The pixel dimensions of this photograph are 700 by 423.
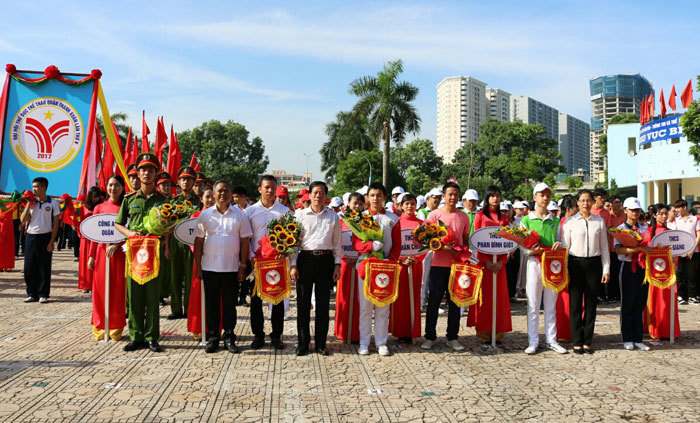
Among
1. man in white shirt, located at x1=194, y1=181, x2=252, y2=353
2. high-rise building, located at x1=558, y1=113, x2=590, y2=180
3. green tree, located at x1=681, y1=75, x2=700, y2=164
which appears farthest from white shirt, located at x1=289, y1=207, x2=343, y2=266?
high-rise building, located at x1=558, y1=113, x2=590, y2=180

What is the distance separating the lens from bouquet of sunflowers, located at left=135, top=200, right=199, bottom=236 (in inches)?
261

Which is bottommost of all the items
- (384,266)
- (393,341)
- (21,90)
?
(393,341)

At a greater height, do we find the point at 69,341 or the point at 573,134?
the point at 573,134

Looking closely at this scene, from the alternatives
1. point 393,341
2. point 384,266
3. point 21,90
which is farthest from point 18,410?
point 21,90

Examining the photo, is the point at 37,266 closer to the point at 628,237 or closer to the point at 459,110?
the point at 628,237

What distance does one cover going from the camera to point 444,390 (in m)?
5.36

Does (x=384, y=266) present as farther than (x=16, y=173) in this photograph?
No

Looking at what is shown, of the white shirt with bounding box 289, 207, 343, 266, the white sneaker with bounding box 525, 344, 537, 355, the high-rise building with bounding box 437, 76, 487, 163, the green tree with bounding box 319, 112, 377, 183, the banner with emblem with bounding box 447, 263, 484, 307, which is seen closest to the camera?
the white shirt with bounding box 289, 207, 343, 266

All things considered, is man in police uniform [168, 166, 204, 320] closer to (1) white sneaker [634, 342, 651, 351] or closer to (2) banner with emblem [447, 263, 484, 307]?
(2) banner with emblem [447, 263, 484, 307]

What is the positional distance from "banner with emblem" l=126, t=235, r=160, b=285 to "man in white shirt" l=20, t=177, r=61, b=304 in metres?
4.42

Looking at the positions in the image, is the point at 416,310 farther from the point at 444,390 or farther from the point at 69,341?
the point at 69,341

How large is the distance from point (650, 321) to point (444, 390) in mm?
4126

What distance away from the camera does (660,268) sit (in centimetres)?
761

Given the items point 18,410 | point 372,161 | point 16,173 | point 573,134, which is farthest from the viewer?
point 573,134
